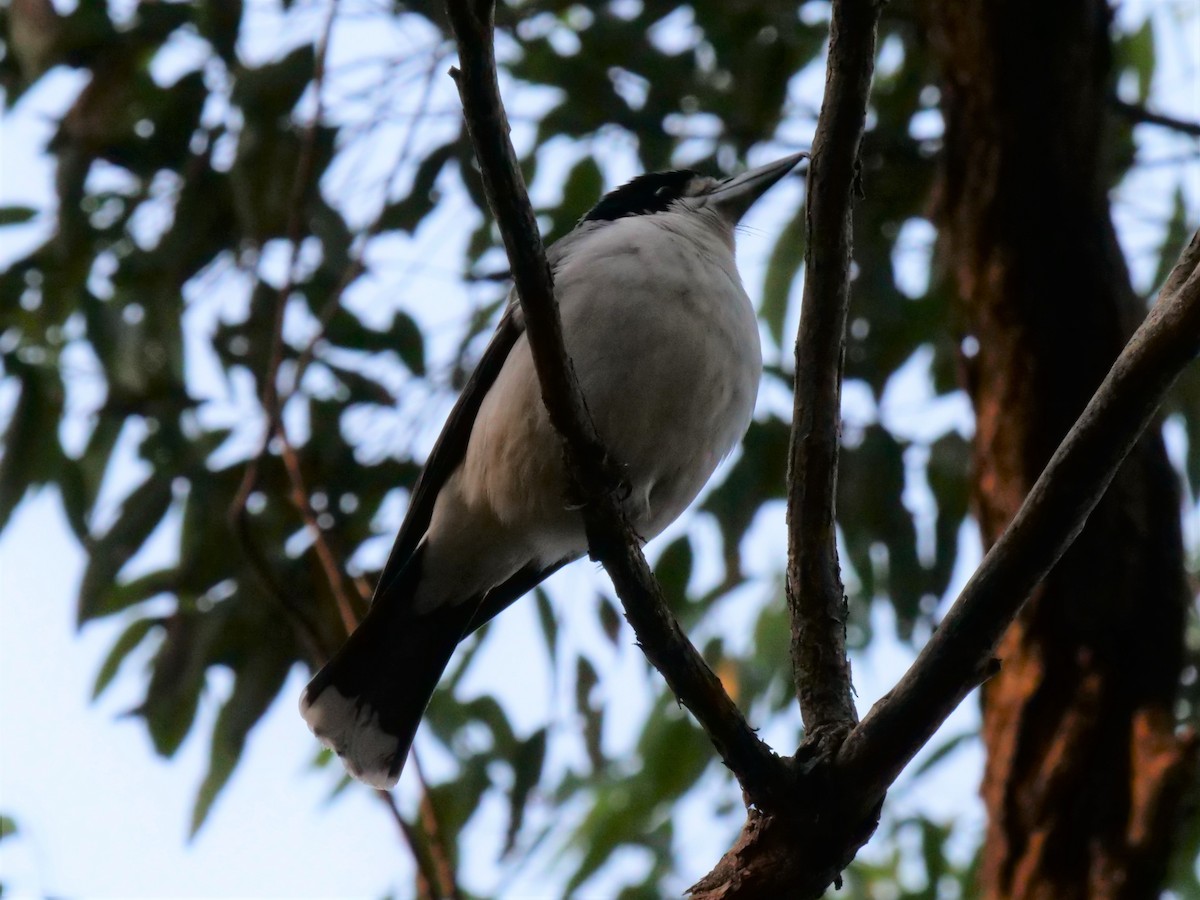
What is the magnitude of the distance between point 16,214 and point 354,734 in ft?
7.46

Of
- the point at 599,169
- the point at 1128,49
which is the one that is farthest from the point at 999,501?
the point at 1128,49

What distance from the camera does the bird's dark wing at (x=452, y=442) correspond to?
306cm

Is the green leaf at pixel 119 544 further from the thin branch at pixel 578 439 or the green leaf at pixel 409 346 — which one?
the thin branch at pixel 578 439

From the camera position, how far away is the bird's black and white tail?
10.3 feet

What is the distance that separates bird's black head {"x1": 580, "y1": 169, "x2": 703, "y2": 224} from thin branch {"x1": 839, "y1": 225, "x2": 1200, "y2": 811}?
1.98 meters

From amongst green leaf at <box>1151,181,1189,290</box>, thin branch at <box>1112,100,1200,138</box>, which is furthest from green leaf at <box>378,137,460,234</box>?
green leaf at <box>1151,181,1189,290</box>

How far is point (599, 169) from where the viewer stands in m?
4.77

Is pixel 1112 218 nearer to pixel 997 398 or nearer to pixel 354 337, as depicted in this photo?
pixel 997 398

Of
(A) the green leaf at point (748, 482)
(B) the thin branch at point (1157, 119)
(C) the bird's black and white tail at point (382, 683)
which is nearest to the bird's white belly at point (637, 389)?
(C) the bird's black and white tail at point (382, 683)

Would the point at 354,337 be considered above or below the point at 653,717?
above

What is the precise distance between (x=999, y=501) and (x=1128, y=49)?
97.6 inches

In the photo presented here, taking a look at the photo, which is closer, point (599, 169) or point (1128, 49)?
point (599, 169)

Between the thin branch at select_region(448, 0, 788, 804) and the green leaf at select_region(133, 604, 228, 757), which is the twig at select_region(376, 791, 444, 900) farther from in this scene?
the green leaf at select_region(133, 604, 228, 757)

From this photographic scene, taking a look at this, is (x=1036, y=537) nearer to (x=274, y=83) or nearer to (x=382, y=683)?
(x=382, y=683)
